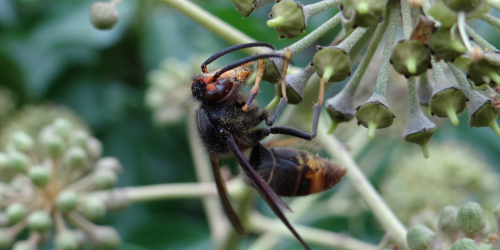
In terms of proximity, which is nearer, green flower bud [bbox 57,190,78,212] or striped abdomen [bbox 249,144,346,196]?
striped abdomen [bbox 249,144,346,196]

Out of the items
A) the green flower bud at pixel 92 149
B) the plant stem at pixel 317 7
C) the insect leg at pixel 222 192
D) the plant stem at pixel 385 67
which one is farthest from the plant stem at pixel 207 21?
the green flower bud at pixel 92 149

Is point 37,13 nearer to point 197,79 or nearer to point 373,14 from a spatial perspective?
point 197,79

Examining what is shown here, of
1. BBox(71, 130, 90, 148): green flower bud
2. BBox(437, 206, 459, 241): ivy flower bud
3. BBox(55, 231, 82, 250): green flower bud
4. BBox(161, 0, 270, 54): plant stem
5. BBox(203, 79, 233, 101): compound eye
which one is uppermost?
BBox(71, 130, 90, 148): green flower bud

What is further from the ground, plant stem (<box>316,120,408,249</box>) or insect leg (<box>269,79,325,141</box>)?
insect leg (<box>269,79,325,141</box>)

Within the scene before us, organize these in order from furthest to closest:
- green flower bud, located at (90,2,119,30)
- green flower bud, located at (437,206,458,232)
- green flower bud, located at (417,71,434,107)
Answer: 1. green flower bud, located at (90,2,119,30)
2. green flower bud, located at (437,206,458,232)
3. green flower bud, located at (417,71,434,107)

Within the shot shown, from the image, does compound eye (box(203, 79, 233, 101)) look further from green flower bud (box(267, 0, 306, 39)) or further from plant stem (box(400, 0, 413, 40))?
plant stem (box(400, 0, 413, 40))

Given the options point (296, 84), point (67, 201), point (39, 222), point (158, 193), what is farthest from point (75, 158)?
point (296, 84)

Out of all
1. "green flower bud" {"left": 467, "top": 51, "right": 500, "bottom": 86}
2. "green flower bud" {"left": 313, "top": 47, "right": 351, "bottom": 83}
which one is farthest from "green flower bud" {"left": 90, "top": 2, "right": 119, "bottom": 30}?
"green flower bud" {"left": 467, "top": 51, "right": 500, "bottom": 86}

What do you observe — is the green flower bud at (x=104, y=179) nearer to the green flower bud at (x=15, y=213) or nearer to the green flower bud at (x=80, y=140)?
the green flower bud at (x=80, y=140)
